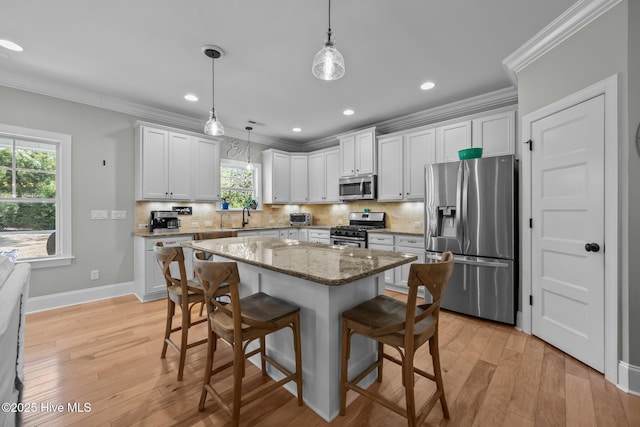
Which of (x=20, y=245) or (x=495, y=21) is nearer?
(x=495, y=21)

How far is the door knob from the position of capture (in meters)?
2.05

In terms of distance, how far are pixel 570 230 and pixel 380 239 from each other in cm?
229

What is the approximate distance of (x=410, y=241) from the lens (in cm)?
389

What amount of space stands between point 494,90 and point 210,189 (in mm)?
4423

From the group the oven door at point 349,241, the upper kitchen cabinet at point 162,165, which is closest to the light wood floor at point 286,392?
the oven door at point 349,241

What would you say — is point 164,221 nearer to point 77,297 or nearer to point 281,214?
point 77,297

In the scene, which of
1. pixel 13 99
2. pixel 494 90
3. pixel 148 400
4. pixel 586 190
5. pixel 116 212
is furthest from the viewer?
pixel 116 212

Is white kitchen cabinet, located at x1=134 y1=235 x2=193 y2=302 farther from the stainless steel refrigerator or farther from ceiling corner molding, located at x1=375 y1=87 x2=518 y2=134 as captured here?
ceiling corner molding, located at x1=375 y1=87 x2=518 y2=134

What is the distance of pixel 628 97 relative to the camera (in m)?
1.85

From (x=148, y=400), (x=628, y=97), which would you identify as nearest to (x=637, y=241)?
(x=628, y=97)

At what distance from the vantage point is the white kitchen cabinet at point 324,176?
5.40 metres

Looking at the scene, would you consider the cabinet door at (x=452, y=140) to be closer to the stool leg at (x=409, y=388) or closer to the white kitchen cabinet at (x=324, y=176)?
the white kitchen cabinet at (x=324, y=176)

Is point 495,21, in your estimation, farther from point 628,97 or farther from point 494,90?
point 494,90

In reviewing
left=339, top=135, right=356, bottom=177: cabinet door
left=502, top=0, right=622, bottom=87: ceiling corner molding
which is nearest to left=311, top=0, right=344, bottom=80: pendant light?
left=502, top=0, right=622, bottom=87: ceiling corner molding
